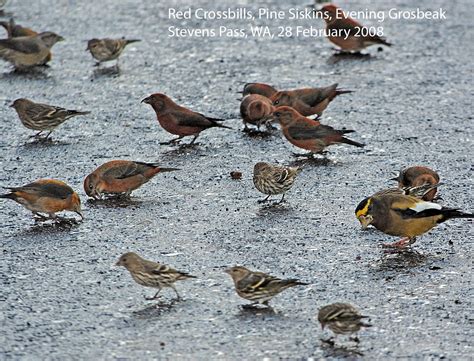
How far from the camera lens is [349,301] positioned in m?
7.73

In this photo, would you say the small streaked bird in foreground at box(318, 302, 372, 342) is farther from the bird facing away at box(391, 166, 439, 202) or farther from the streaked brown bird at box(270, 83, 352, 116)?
the streaked brown bird at box(270, 83, 352, 116)

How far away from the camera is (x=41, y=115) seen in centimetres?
1184

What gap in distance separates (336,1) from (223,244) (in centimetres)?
1025

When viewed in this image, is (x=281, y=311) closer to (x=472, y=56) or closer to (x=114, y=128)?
(x=114, y=128)

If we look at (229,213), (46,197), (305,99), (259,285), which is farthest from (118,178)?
(305,99)

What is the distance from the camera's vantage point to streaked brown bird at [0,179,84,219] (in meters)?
9.32

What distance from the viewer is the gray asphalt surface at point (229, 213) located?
282 inches

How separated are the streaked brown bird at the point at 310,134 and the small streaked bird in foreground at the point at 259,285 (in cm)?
387

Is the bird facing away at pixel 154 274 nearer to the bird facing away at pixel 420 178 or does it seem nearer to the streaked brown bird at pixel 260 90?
the bird facing away at pixel 420 178

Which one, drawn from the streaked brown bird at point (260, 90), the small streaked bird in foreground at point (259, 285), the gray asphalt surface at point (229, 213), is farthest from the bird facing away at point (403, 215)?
the streaked brown bird at point (260, 90)

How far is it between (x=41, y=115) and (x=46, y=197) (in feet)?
8.93

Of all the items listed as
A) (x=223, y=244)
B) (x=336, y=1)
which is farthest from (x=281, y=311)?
(x=336, y=1)

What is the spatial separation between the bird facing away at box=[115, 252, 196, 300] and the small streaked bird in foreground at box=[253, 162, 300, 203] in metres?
2.23

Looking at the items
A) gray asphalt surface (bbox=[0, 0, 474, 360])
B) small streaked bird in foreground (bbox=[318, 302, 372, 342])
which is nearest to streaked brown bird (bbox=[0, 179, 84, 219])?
gray asphalt surface (bbox=[0, 0, 474, 360])
